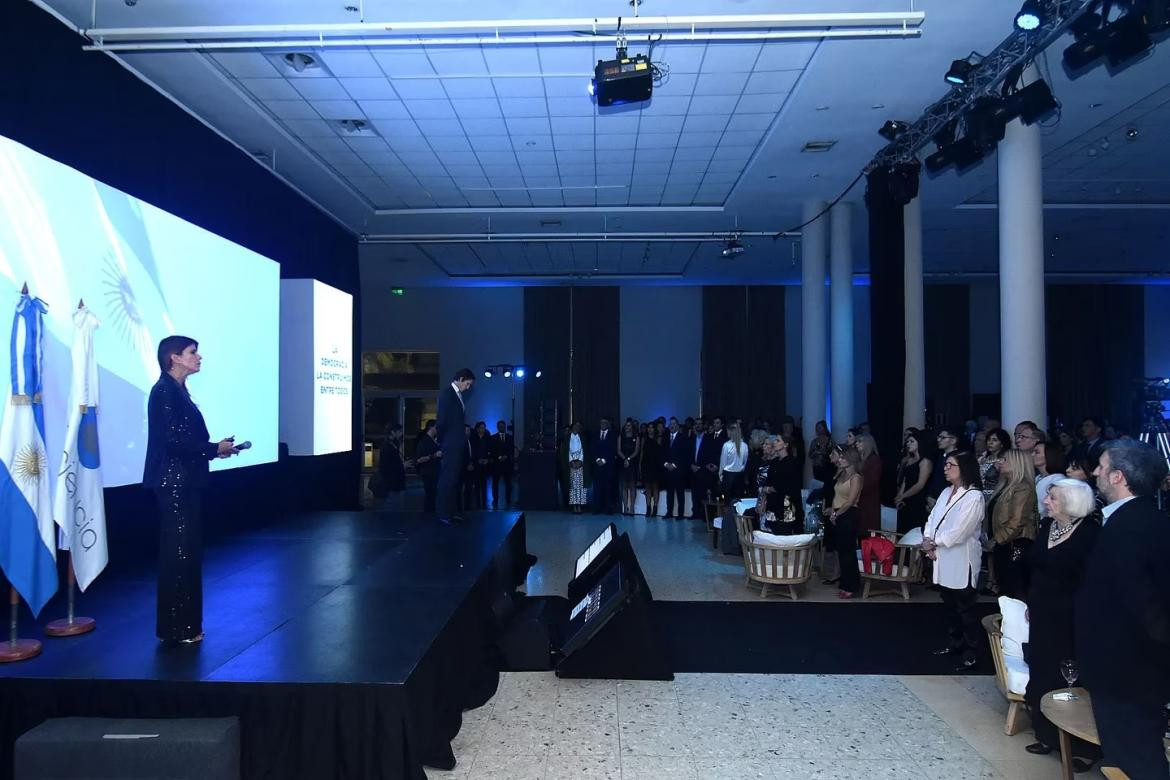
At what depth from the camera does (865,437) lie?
7254mm

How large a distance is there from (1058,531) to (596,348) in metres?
14.3

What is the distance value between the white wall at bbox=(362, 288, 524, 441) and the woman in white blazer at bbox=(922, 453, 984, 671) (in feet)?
42.8

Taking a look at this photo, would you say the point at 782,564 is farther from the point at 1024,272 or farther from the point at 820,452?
the point at 820,452

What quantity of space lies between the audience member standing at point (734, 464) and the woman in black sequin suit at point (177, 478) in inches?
304

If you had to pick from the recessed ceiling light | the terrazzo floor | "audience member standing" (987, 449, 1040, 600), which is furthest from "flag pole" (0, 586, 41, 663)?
the recessed ceiling light

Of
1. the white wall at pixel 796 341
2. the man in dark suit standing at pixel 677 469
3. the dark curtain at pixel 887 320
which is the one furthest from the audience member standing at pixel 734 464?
the white wall at pixel 796 341

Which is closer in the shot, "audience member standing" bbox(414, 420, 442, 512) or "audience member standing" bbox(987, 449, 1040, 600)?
"audience member standing" bbox(987, 449, 1040, 600)

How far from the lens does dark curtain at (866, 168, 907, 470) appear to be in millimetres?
8688

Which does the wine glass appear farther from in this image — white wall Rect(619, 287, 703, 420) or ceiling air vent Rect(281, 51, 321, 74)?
white wall Rect(619, 287, 703, 420)

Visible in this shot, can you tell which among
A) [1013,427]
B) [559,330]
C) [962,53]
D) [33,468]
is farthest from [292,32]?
[559,330]

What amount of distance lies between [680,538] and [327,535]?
15.4ft

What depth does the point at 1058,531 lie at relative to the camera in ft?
10.7

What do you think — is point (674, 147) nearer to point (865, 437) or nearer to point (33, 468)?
point (865, 437)

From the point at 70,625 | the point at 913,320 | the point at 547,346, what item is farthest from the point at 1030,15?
the point at 547,346
